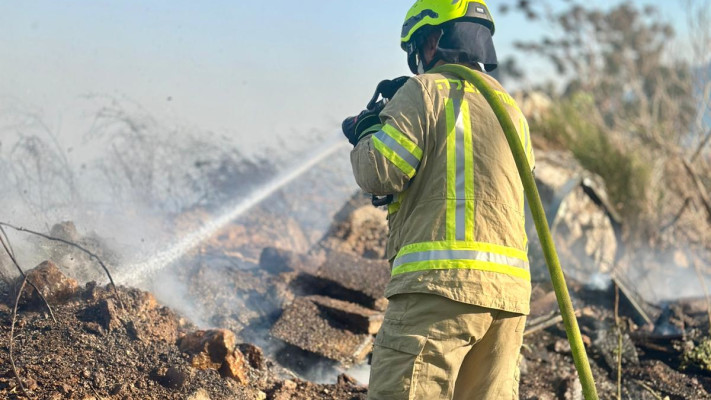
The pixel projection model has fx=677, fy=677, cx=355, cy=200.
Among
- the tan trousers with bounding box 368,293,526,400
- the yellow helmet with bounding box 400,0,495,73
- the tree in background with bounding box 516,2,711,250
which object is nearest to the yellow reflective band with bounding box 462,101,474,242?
the tan trousers with bounding box 368,293,526,400

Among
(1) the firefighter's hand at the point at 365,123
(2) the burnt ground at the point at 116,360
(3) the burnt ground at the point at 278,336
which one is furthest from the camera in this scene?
(3) the burnt ground at the point at 278,336

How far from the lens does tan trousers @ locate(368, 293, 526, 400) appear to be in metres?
2.29

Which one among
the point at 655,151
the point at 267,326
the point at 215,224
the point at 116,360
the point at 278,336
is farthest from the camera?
the point at 655,151

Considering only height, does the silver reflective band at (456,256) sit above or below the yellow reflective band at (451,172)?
below

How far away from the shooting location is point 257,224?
6883 millimetres

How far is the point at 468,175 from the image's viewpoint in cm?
241

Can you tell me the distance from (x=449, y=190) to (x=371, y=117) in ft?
1.44

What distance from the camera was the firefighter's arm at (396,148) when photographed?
2389 millimetres

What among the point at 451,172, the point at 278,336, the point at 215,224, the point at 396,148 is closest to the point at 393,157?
the point at 396,148

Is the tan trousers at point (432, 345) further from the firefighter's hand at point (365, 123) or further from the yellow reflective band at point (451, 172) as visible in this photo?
the firefighter's hand at point (365, 123)

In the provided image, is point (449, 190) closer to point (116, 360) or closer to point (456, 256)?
point (456, 256)

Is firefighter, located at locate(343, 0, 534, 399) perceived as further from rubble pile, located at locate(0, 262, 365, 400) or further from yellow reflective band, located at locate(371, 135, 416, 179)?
rubble pile, located at locate(0, 262, 365, 400)

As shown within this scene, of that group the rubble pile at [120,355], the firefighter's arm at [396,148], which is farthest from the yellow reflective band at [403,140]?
the rubble pile at [120,355]

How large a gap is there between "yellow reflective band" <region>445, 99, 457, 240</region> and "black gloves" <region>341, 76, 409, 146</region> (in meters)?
0.27
